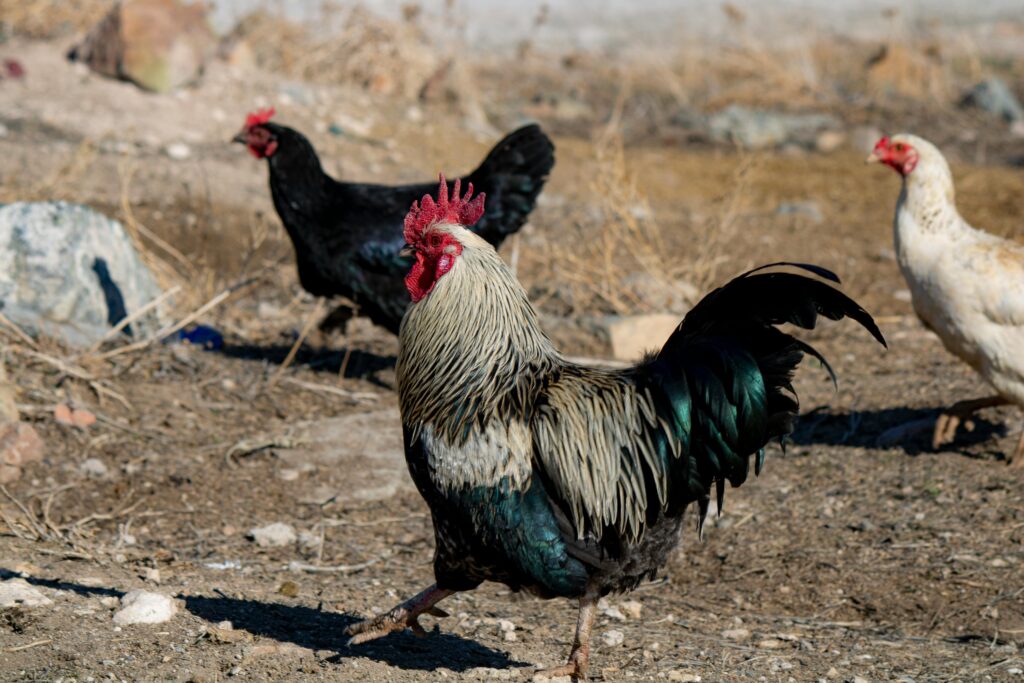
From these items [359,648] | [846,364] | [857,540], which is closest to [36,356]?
[359,648]

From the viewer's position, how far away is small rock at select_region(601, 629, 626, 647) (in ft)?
15.6

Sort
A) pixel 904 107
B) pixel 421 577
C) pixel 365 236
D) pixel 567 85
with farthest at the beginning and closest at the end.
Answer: pixel 567 85 < pixel 904 107 < pixel 365 236 < pixel 421 577

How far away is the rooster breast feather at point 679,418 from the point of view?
12.4 feet

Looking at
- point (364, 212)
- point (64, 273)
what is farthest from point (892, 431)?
point (64, 273)

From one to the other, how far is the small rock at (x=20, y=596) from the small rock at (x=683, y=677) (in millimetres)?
2395

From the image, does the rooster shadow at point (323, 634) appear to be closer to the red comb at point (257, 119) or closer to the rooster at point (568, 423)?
the rooster at point (568, 423)

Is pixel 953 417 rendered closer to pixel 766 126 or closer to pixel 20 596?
pixel 20 596

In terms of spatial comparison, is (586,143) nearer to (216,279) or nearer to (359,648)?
(216,279)

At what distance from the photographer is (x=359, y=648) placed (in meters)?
4.48

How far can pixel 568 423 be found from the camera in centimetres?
397

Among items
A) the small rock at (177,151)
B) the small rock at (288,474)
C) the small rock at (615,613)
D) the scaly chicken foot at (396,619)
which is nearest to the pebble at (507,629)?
the small rock at (615,613)

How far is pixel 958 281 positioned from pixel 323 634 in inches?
152

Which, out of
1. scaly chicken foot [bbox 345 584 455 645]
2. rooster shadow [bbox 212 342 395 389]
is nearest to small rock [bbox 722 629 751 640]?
scaly chicken foot [bbox 345 584 455 645]

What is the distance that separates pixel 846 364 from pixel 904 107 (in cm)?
1199
